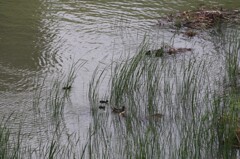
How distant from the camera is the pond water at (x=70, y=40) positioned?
5406 millimetres

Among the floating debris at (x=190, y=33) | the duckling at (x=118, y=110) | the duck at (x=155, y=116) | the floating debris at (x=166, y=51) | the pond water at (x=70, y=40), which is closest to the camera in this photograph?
the duck at (x=155, y=116)

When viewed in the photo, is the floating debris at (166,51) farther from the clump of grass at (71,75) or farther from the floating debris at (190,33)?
the clump of grass at (71,75)

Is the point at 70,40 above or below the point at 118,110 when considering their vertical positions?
above

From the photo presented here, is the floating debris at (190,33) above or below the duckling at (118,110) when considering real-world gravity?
above

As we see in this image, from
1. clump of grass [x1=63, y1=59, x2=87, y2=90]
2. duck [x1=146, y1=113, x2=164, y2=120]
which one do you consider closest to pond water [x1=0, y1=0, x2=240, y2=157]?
clump of grass [x1=63, y1=59, x2=87, y2=90]

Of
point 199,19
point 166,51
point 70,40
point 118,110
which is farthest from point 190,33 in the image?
point 118,110

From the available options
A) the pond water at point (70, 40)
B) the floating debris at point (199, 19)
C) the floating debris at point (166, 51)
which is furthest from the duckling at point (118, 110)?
the floating debris at point (199, 19)

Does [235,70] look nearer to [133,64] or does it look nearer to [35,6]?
[133,64]

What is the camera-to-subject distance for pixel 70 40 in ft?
24.1

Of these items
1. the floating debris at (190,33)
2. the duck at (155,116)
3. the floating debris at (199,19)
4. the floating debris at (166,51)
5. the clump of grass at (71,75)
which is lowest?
the duck at (155,116)

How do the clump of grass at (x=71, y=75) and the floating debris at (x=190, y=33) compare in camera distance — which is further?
the floating debris at (x=190, y=33)

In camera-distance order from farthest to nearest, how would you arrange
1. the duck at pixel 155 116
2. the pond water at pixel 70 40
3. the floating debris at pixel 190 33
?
1. the floating debris at pixel 190 33
2. the pond water at pixel 70 40
3. the duck at pixel 155 116

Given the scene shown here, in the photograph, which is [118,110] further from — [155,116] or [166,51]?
[166,51]

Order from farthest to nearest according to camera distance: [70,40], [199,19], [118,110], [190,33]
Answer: [199,19], [190,33], [70,40], [118,110]
